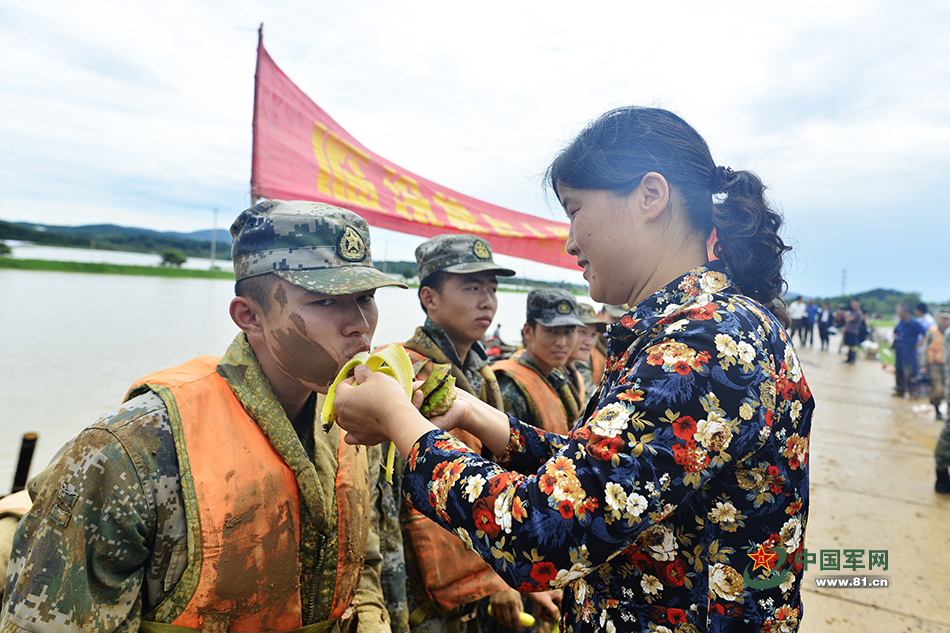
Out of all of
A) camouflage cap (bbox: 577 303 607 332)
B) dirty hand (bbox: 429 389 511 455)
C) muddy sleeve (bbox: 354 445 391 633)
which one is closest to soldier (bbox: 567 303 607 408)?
camouflage cap (bbox: 577 303 607 332)

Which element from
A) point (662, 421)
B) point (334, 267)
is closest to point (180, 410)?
point (334, 267)

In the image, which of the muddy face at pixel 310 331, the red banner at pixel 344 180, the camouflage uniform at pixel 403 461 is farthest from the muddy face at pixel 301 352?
the red banner at pixel 344 180

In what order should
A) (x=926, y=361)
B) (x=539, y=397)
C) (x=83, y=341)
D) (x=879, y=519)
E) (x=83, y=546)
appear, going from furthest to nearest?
(x=926, y=361)
(x=83, y=341)
(x=879, y=519)
(x=539, y=397)
(x=83, y=546)

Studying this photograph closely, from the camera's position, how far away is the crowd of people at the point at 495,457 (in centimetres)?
111

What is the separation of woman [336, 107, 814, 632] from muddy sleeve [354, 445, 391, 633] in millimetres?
788

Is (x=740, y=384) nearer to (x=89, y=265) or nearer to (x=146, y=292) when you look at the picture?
(x=146, y=292)

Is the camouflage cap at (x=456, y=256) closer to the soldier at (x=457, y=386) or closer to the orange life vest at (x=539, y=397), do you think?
the soldier at (x=457, y=386)

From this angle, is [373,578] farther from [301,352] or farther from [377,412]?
[377,412]

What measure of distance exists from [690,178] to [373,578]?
1.90 meters

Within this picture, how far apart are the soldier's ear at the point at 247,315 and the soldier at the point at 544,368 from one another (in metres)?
2.52

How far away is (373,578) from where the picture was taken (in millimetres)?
2152

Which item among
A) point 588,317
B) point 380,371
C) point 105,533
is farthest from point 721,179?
point 588,317

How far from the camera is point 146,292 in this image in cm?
1287

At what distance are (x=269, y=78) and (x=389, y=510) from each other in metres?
→ 4.27
